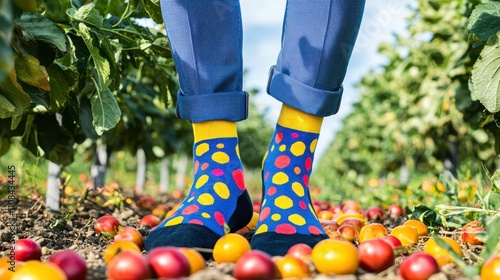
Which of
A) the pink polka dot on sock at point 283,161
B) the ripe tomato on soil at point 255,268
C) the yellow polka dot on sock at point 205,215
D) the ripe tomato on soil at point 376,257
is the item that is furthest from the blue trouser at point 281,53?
the ripe tomato on soil at point 255,268

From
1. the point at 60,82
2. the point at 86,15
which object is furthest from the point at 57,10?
the point at 60,82

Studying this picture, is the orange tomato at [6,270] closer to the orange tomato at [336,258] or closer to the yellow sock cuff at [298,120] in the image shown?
the orange tomato at [336,258]

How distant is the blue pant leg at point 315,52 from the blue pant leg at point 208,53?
110 millimetres

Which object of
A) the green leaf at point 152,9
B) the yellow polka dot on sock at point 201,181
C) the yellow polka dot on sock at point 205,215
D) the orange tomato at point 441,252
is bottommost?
the orange tomato at point 441,252

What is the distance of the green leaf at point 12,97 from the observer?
1314 mm

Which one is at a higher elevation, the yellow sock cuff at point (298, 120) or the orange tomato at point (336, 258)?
the yellow sock cuff at point (298, 120)

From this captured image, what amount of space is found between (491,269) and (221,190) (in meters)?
0.73

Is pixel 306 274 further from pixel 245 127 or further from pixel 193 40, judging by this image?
pixel 245 127

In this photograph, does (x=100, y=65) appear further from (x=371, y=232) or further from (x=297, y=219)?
(x=371, y=232)

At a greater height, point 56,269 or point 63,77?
point 63,77

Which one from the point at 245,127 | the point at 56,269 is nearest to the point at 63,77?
the point at 56,269

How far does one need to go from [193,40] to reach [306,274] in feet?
2.31

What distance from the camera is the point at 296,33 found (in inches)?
55.4

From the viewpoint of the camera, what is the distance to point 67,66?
165 cm
